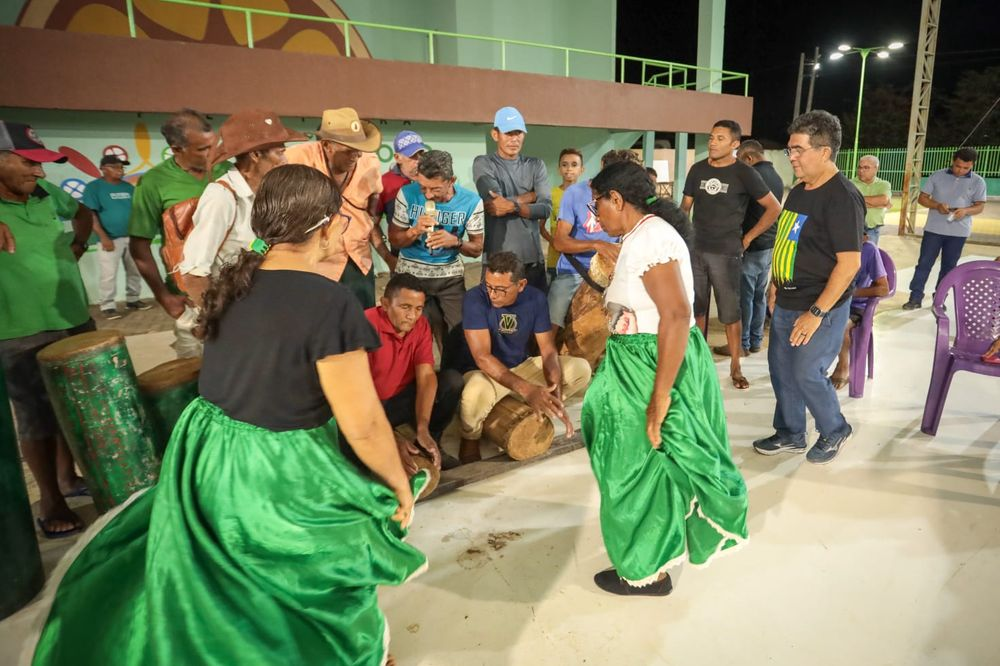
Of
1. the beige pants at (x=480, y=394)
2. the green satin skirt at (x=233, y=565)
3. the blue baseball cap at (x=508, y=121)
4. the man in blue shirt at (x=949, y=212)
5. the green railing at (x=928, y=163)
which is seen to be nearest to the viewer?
the green satin skirt at (x=233, y=565)

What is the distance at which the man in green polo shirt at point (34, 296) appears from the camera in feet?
9.40

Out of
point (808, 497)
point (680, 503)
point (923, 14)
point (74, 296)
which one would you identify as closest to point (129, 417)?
point (74, 296)

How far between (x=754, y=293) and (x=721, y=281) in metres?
0.98

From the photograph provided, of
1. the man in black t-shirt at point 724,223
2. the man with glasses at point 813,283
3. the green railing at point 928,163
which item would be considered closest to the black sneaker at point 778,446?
the man with glasses at point 813,283

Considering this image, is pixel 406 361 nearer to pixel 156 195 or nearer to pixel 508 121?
pixel 156 195

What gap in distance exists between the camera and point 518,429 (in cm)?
356

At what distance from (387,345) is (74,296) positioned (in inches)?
61.0

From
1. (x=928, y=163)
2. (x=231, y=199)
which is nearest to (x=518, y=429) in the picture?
(x=231, y=199)

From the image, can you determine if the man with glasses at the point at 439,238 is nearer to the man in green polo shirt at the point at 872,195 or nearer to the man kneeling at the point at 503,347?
the man kneeling at the point at 503,347

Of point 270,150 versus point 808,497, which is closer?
point 270,150

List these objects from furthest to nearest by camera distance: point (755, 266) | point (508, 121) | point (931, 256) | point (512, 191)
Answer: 1. point (931, 256)
2. point (755, 266)
3. point (512, 191)
4. point (508, 121)

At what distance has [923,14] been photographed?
1240 centimetres

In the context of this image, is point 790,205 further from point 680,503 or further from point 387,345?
point 387,345

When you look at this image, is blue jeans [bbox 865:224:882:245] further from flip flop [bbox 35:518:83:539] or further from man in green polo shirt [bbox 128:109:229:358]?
flip flop [bbox 35:518:83:539]
